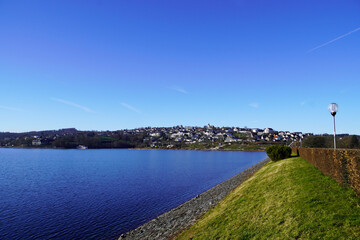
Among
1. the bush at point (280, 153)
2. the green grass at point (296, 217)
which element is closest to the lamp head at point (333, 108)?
the green grass at point (296, 217)

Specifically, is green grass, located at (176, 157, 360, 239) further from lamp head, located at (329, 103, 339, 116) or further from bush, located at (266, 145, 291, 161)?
bush, located at (266, 145, 291, 161)

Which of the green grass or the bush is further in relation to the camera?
the bush

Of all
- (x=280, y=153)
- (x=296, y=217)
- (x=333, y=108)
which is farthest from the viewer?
(x=280, y=153)

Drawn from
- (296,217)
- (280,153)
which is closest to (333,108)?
(296,217)

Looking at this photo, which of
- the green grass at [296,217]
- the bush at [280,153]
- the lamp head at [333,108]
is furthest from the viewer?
the bush at [280,153]

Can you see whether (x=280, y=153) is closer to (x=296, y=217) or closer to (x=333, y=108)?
(x=333, y=108)

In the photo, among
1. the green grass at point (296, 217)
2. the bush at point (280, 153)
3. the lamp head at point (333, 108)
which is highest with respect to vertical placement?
the lamp head at point (333, 108)

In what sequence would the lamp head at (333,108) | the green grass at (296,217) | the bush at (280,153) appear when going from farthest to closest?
the bush at (280,153) < the lamp head at (333,108) < the green grass at (296,217)

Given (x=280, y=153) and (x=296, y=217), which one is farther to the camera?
(x=280, y=153)

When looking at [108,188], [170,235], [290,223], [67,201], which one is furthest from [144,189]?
[290,223]

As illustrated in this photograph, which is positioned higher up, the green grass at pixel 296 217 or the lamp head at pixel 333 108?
the lamp head at pixel 333 108

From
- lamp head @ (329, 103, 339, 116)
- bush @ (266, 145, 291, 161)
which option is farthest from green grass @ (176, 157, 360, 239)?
bush @ (266, 145, 291, 161)

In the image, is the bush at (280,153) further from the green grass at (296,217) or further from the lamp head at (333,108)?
the green grass at (296,217)

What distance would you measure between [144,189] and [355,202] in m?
28.1
